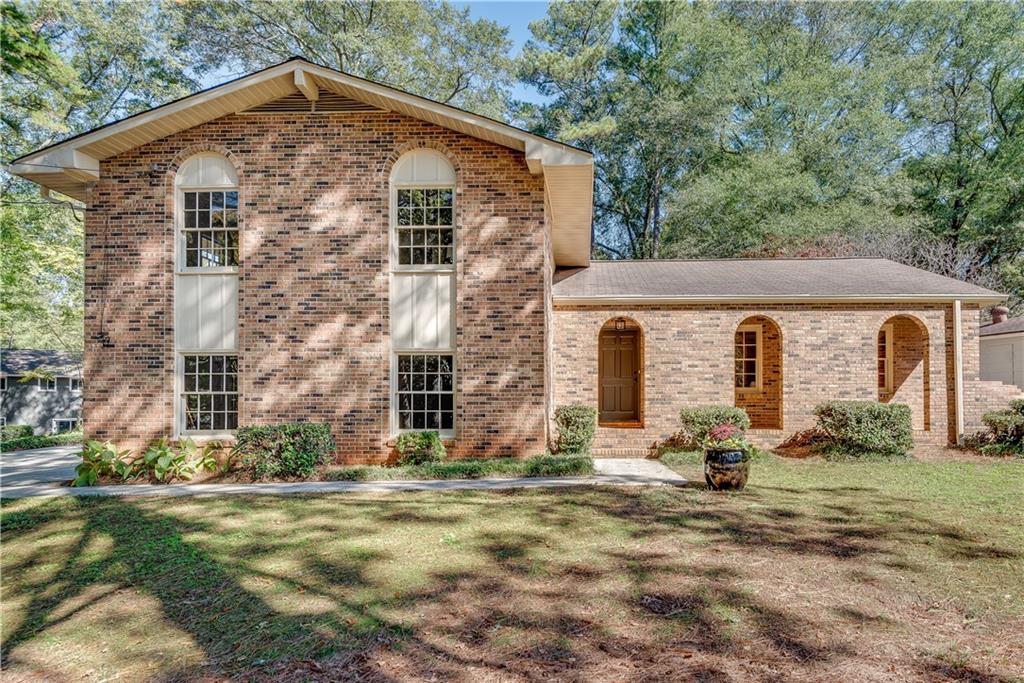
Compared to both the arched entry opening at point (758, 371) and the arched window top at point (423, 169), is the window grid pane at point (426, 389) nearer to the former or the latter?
the arched window top at point (423, 169)

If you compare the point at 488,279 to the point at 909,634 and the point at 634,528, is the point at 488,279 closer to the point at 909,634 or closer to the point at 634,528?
the point at 634,528

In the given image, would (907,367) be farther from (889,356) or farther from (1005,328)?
(1005,328)

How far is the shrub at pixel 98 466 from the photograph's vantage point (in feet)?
29.0

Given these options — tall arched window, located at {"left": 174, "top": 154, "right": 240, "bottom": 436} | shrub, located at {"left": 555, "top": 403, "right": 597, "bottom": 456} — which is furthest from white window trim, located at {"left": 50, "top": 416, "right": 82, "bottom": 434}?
shrub, located at {"left": 555, "top": 403, "right": 597, "bottom": 456}

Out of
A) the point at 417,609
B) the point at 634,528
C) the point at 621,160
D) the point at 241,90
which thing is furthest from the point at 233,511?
the point at 621,160

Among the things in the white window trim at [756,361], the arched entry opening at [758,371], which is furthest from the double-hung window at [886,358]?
the white window trim at [756,361]

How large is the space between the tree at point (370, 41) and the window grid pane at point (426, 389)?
668 inches

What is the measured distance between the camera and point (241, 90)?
9.23 metres

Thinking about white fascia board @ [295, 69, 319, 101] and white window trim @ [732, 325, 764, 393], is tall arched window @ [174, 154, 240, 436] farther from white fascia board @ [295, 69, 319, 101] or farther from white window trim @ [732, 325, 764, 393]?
white window trim @ [732, 325, 764, 393]

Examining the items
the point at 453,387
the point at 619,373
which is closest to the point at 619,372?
the point at 619,373

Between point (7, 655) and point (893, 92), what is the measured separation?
33525 millimetres

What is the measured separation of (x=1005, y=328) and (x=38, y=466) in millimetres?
25888

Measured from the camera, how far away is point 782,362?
11.6 meters

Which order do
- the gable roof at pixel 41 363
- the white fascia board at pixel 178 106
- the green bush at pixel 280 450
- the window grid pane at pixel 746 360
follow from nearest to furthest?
1. the green bush at pixel 280 450
2. the white fascia board at pixel 178 106
3. the window grid pane at pixel 746 360
4. the gable roof at pixel 41 363
